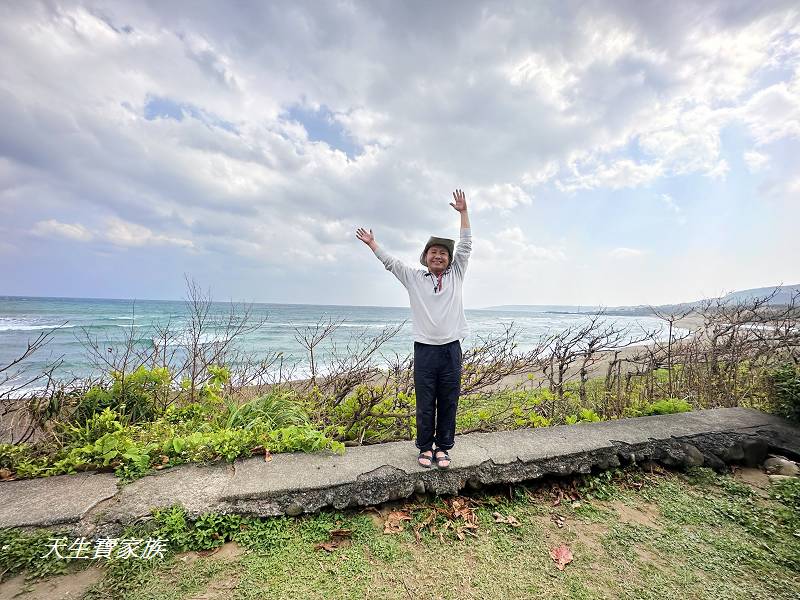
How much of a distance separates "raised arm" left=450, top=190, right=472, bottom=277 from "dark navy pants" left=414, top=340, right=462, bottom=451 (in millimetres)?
690

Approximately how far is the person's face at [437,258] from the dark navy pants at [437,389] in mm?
641

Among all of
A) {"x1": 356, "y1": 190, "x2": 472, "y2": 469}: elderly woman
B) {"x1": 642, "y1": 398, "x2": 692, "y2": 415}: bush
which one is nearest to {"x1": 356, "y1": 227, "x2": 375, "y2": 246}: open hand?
{"x1": 356, "y1": 190, "x2": 472, "y2": 469}: elderly woman

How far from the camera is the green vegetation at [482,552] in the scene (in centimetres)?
202

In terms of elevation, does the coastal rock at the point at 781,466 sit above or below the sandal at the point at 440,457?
below

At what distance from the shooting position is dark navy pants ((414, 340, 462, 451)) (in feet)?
9.30

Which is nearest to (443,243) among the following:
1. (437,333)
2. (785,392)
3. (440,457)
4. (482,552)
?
(437,333)

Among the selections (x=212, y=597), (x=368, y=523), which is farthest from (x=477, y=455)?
(x=212, y=597)

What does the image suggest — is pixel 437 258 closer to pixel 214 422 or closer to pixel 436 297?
pixel 436 297

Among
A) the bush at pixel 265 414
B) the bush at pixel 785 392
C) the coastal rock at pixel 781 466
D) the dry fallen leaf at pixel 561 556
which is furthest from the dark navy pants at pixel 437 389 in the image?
the bush at pixel 785 392

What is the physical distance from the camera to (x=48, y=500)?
2.31 meters

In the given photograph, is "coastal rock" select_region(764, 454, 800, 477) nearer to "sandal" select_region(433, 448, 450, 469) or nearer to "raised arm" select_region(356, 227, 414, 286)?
"sandal" select_region(433, 448, 450, 469)

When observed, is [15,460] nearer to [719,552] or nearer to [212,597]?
[212,597]

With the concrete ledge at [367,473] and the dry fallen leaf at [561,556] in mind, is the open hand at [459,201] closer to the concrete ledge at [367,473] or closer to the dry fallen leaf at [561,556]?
the concrete ledge at [367,473]

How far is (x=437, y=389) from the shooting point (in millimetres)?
2922
